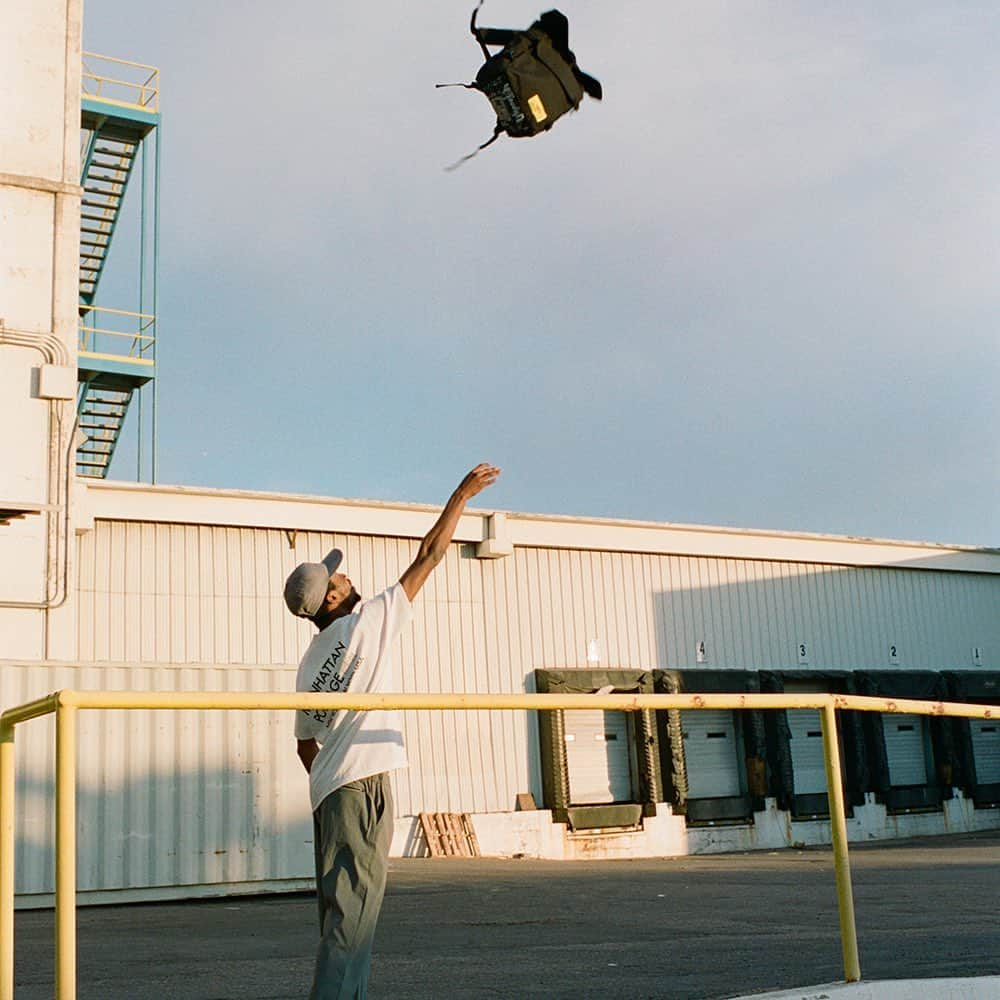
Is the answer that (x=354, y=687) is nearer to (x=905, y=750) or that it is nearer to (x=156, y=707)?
(x=156, y=707)

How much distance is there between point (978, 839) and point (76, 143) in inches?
764

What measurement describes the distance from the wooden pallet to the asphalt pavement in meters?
4.11

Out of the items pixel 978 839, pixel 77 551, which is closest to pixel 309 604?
pixel 77 551

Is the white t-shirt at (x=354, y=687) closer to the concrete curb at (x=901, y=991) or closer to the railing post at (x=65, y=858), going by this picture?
the railing post at (x=65, y=858)

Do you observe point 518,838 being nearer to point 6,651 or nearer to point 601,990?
point 6,651

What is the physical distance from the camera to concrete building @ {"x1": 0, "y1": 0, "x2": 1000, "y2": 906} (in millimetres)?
13844

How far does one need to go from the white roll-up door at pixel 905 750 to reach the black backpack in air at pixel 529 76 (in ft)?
67.4

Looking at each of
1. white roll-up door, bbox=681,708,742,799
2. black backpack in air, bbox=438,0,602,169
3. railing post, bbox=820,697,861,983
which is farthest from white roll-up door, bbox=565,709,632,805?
railing post, bbox=820,697,861,983

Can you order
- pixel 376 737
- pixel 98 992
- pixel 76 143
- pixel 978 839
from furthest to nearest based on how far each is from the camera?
1. pixel 978 839
2. pixel 76 143
3. pixel 98 992
4. pixel 376 737

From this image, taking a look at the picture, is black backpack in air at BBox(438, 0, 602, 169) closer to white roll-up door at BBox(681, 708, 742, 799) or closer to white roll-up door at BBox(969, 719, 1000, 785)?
white roll-up door at BBox(681, 708, 742, 799)

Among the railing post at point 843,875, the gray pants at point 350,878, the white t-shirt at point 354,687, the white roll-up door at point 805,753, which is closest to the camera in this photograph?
the gray pants at point 350,878

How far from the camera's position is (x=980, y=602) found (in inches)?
1120

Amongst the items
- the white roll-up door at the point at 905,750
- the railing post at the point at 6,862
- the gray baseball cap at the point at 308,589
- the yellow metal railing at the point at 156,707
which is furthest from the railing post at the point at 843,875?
the white roll-up door at the point at 905,750

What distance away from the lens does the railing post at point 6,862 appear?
4363mm
